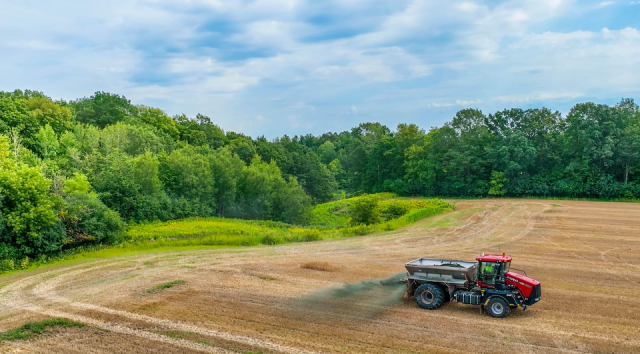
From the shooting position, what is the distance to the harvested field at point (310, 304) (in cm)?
1266

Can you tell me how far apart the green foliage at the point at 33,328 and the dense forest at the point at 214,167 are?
12017 millimetres

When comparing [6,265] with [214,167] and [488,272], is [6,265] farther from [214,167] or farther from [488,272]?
[214,167]

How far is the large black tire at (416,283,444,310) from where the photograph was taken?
1529cm

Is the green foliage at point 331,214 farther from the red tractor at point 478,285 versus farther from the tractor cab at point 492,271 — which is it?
the tractor cab at point 492,271

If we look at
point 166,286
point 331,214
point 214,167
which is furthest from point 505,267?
point 331,214

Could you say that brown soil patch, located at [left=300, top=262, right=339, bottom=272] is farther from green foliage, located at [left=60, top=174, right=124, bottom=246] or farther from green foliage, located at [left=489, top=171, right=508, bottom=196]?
green foliage, located at [left=489, top=171, right=508, bottom=196]

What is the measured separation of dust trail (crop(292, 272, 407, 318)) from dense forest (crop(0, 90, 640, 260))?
18366 millimetres

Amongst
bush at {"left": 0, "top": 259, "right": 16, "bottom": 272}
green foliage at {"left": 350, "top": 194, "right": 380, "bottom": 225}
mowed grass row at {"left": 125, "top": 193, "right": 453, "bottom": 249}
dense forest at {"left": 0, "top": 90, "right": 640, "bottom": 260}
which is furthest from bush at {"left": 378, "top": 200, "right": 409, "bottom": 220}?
bush at {"left": 0, "top": 259, "right": 16, "bottom": 272}

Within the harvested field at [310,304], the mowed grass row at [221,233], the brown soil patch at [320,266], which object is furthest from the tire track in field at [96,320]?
the mowed grass row at [221,233]

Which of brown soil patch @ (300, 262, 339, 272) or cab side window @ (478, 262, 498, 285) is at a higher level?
cab side window @ (478, 262, 498, 285)

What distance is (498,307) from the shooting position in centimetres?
1455

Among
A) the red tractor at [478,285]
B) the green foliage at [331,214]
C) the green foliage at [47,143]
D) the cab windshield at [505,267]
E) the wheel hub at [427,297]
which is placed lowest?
the green foliage at [331,214]

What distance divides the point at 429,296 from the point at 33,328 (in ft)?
45.3

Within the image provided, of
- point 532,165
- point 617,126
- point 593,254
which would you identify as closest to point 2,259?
point 593,254
